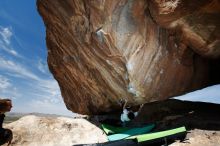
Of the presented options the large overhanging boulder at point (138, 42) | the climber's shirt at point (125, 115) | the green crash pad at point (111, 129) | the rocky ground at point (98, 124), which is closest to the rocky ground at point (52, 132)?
the rocky ground at point (98, 124)

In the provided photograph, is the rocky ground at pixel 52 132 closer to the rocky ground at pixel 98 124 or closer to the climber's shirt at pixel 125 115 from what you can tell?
the rocky ground at pixel 98 124

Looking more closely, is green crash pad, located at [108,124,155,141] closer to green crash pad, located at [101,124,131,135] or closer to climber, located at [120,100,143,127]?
green crash pad, located at [101,124,131,135]

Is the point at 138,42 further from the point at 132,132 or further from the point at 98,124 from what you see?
the point at 98,124

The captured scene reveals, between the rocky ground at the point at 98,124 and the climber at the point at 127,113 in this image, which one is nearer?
the rocky ground at the point at 98,124

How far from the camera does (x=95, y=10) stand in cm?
1286

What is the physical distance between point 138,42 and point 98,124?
450 centimetres

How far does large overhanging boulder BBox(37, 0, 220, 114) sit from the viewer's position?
1221 cm

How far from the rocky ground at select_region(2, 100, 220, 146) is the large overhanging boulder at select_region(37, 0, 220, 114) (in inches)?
33.2

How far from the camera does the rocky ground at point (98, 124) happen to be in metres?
11.7

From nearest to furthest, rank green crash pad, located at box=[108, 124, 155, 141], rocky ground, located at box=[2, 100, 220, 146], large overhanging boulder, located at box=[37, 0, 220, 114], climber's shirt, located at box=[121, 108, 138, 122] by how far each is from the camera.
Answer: rocky ground, located at box=[2, 100, 220, 146] < large overhanging boulder, located at box=[37, 0, 220, 114] < green crash pad, located at box=[108, 124, 155, 141] < climber's shirt, located at box=[121, 108, 138, 122]

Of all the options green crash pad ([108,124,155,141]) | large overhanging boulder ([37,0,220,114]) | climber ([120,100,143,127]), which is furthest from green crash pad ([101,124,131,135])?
large overhanging boulder ([37,0,220,114])

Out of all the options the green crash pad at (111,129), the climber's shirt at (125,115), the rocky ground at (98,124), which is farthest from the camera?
the climber's shirt at (125,115)

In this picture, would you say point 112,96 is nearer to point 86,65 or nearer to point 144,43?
point 86,65

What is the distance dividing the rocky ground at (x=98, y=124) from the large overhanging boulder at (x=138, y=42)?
0.84 metres
